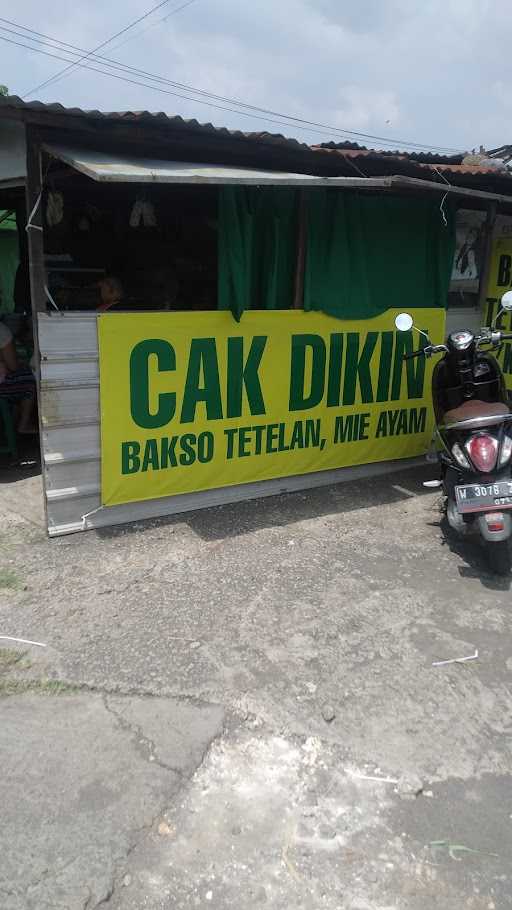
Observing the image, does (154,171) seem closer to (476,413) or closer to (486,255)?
(476,413)

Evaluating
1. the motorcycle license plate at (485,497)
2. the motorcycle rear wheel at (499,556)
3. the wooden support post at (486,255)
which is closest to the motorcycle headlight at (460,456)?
the motorcycle license plate at (485,497)

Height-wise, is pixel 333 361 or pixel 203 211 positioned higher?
pixel 203 211

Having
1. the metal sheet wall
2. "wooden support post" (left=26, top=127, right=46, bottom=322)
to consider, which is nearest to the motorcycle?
the metal sheet wall

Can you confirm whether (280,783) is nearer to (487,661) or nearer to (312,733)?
(312,733)

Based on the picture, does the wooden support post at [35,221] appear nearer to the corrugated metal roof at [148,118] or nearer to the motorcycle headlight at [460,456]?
the corrugated metal roof at [148,118]

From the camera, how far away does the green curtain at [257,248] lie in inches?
197

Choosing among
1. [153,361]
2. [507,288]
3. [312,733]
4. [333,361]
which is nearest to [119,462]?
[153,361]

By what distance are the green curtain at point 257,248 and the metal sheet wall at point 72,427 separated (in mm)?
1158

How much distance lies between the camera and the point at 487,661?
3453 millimetres

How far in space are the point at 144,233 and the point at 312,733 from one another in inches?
239

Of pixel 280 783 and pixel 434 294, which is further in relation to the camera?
pixel 434 294

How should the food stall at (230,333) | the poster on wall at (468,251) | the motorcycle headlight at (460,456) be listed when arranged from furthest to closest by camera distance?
the poster on wall at (468,251) < the food stall at (230,333) < the motorcycle headlight at (460,456)

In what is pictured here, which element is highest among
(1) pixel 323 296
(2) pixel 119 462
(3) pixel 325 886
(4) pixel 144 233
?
(4) pixel 144 233

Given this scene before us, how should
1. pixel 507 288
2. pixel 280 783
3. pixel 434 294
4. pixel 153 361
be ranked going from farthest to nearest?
pixel 507 288
pixel 434 294
pixel 153 361
pixel 280 783
